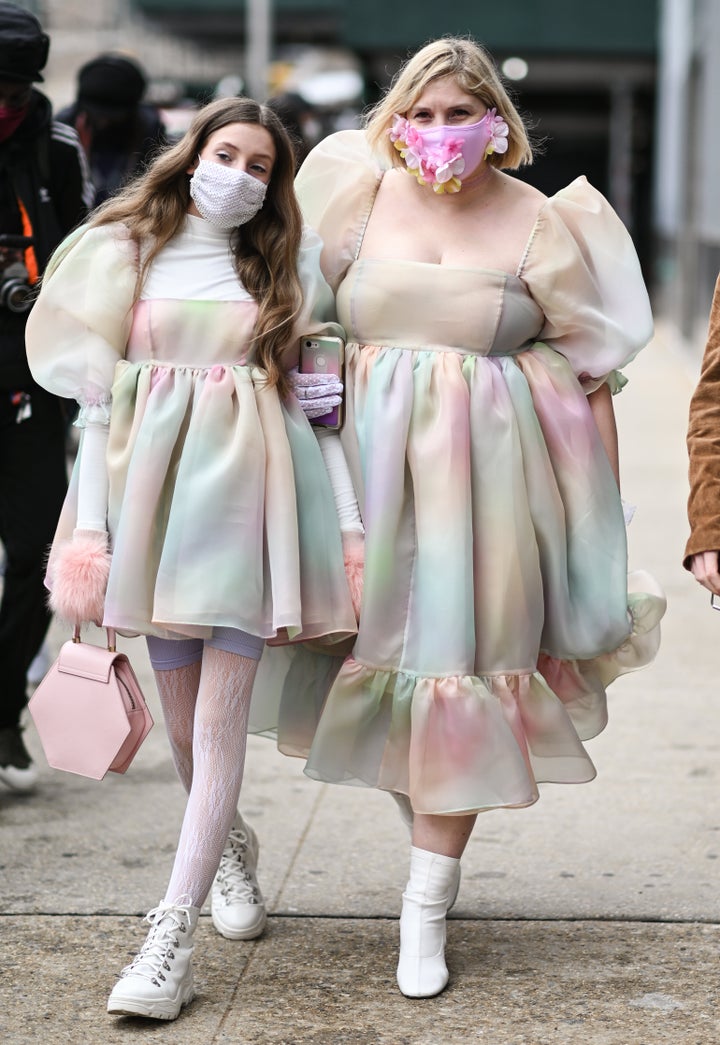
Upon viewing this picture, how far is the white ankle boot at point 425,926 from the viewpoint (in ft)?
11.1

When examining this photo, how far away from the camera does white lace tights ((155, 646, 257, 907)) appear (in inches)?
130

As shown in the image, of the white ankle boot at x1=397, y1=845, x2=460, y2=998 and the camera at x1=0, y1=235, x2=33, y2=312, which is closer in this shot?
the white ankle boot at x1=397, y1=845, x2=460, y2=998

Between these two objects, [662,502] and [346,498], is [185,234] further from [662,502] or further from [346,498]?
[662,502]

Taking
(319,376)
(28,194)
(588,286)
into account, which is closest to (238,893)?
(319,376)

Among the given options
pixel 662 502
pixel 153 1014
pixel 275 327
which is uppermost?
pixel 275 327

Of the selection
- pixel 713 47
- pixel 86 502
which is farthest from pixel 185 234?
pixel 713 47

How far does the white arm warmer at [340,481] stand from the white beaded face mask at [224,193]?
19.5 inches

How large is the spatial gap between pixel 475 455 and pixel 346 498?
0.29 metres

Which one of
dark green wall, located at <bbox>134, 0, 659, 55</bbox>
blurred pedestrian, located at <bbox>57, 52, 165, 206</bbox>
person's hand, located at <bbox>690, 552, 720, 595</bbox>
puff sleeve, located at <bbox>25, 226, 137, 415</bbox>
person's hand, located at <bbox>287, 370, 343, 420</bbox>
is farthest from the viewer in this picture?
dark green wall, located at <bbox>134, 0, 659, 55</bbox>

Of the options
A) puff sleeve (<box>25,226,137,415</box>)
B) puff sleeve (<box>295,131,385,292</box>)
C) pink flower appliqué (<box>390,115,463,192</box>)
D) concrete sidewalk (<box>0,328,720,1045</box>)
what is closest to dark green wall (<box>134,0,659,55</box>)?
concrete sidewalk (<box>0,328,720,1045</box>)

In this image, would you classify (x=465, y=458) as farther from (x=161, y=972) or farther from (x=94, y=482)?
(x=161, y=972)

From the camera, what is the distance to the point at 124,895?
3969 mm

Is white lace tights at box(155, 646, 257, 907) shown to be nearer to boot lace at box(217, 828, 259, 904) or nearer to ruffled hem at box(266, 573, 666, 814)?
ruffled hem at box(266, 573, 666, 814)

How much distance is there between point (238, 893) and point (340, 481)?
3.28 ft
